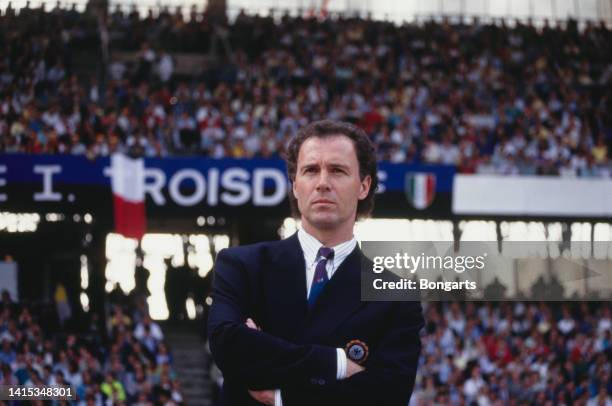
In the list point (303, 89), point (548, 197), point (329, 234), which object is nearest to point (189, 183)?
point (303, 89)

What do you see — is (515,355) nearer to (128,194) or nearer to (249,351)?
(128,194)

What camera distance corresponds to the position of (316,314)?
4141 millimetres

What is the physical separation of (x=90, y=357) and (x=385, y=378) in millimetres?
15685

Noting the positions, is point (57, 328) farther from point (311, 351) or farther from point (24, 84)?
point (311, 351)

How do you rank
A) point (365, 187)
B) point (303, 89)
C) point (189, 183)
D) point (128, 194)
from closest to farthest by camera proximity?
point (365, 187)
point (128, 194)
point (189, 183)
point (303, 89)

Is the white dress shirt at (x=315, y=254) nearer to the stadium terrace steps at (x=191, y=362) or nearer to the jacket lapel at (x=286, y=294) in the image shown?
the jacket lapel at (x=286, y=294)

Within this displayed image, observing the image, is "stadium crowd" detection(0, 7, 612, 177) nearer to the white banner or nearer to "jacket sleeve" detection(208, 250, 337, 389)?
the white banner

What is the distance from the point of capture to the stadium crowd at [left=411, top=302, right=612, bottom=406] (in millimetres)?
21047

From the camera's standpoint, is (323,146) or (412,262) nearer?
(323,146)

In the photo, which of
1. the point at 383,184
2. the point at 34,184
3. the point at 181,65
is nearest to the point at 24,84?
the point at 34,184

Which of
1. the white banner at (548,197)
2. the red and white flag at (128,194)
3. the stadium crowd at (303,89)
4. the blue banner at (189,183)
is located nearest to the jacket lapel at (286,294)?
the red and white flag at (128,194)

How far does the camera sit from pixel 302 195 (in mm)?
4113

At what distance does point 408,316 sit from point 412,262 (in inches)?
22.7

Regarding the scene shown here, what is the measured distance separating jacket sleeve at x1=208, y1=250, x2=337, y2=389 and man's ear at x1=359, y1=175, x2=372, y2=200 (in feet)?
1.81
